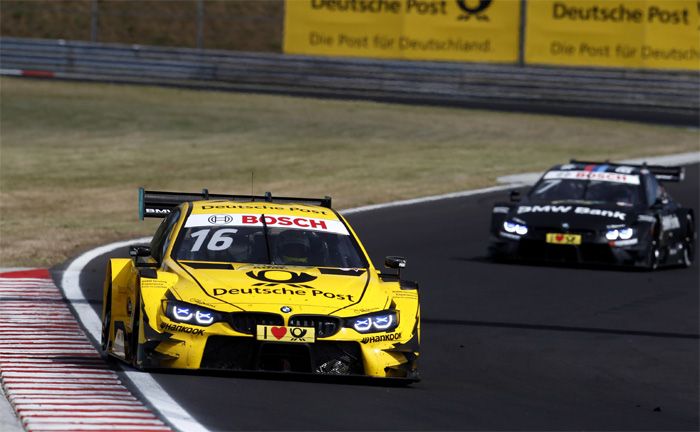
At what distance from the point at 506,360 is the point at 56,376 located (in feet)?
13.9

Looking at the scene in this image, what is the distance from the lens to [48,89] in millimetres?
43875

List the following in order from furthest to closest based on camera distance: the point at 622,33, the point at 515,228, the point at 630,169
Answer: the point at 622,33, the point at 630,169, the point at 515,228

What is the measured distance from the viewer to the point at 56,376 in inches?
430

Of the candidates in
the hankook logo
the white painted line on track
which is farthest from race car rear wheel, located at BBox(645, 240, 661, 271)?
the hankook logo

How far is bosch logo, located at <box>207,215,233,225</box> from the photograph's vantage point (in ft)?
40.6

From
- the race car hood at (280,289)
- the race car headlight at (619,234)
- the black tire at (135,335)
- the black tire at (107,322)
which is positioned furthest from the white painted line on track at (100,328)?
the race car headlight at (619,234)

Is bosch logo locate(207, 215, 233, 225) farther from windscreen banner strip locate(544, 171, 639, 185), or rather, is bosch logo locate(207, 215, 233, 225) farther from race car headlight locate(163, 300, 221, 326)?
windscreen banner strip locate(544, 171, 639, 185)

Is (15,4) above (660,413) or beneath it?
above

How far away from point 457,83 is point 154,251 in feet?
107

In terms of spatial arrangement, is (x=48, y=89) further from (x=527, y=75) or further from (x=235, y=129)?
(x=527, y=75)

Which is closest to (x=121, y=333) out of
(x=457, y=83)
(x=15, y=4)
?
(x=457, y=83)

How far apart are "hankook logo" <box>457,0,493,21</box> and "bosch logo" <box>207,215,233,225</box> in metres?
32.5

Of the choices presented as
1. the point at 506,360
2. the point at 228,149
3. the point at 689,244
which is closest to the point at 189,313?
the point at 506,360

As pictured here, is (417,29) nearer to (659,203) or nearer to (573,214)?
(659,203)
